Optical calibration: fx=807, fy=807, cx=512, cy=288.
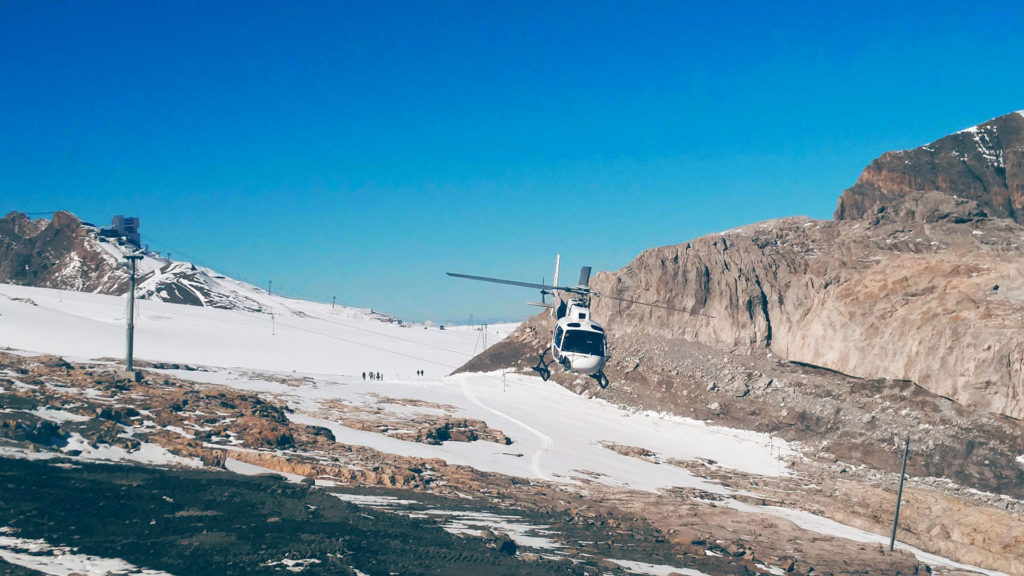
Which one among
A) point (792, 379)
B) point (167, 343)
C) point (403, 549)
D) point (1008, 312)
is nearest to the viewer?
point (403, 549)

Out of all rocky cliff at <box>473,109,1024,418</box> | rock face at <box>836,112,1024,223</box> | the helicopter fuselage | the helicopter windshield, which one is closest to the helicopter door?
the helicopter fuselage

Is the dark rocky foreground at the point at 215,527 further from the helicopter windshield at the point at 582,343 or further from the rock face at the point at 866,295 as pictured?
the rock face at the point at 866,295

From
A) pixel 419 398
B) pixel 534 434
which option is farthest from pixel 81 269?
pixel 534 434

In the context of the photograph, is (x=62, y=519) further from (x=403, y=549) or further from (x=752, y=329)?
(x=752, y=329)

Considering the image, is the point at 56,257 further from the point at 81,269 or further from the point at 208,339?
the point at 208,339

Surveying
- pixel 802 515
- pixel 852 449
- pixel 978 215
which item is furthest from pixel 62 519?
pixel 978 215

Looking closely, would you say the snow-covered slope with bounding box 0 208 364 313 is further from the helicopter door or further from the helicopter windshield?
the helicopter windshield
